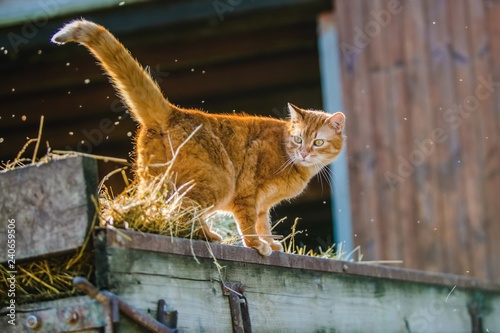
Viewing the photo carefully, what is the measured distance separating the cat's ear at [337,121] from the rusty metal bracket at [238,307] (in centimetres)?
163

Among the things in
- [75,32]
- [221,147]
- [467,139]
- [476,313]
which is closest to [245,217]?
[221,147]

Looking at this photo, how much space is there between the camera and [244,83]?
9.70m

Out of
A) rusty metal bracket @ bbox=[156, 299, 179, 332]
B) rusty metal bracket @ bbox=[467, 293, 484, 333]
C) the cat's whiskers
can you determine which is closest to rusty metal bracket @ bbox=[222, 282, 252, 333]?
rusty metal bracket @ bbox=[156, 299, 179, 332]

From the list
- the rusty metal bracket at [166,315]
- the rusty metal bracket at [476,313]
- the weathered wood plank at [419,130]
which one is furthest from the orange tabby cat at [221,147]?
the weathered wood plank at [419,130]

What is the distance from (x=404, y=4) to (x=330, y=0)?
2.17 feet

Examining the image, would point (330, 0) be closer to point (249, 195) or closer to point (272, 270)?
point (249, 195)

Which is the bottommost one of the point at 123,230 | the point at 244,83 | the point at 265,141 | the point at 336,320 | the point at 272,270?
the point at 336,320

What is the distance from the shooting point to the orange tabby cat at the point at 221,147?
3.33 metres

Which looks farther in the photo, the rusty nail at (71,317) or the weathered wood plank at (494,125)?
the weathered wood plank at (494,125)

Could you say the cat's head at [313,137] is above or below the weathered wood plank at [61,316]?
above

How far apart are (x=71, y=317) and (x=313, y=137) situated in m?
2.17

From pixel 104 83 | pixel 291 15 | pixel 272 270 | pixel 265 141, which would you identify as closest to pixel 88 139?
pixel 104 83

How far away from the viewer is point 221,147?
364 centimetres

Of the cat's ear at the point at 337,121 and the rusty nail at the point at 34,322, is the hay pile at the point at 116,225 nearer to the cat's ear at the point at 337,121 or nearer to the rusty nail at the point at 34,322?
the rusty nail at the point at 34,322
